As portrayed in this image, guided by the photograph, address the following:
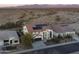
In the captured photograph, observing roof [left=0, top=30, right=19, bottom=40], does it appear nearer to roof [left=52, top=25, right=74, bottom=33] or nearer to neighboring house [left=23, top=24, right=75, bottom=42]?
neighboring house [left=23, top=24, right=75, bottom=42]

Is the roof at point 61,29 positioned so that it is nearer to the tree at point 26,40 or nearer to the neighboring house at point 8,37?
the tree at point 26,40

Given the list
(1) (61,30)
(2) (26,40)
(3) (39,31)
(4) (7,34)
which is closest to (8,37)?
(4) (7,34)

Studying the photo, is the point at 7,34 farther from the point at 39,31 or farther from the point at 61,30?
the point at 61,30

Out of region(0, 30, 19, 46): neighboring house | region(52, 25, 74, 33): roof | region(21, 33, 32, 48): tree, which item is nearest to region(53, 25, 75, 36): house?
region(52, 25, 74, 33): roof

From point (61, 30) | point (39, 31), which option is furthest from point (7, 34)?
point (61, 30)

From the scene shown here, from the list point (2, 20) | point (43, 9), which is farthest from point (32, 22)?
point (2, 20)

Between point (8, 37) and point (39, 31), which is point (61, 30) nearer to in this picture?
point (39, 31)
